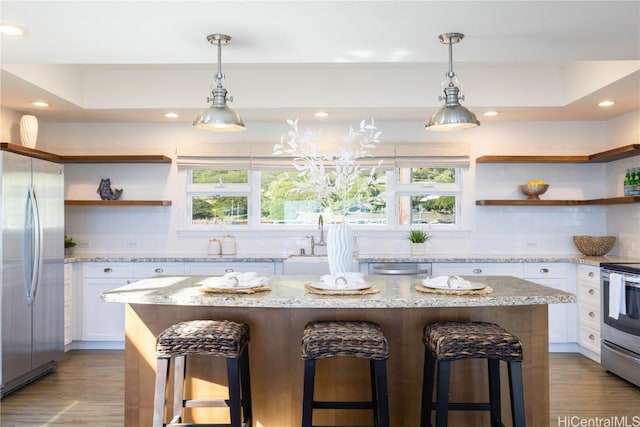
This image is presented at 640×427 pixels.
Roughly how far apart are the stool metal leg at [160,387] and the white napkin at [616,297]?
335 centimetres

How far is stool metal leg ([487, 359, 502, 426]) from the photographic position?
2.39 m

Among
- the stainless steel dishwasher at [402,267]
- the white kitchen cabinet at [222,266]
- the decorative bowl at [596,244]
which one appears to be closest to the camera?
the stainless steel dishwasher at [402,267]

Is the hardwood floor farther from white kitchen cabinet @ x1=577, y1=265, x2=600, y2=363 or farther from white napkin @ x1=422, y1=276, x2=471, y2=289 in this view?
white napkin @ x1=422, y1=276, x2=471, y2=289

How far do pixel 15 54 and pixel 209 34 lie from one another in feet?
4.56

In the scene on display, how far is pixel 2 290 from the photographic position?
11.6ft

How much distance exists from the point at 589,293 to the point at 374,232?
2.08 metres

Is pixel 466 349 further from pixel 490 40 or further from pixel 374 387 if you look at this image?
pixel 490 40

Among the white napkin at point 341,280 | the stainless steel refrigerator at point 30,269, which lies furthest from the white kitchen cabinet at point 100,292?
the white napkin at point 341,280

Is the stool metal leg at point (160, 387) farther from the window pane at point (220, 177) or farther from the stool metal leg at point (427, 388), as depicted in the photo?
the window pane at point (220, 177)

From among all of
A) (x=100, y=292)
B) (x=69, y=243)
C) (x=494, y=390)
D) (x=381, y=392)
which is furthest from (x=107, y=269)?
(x=494, y=390)

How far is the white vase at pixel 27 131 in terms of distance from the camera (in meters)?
4.50

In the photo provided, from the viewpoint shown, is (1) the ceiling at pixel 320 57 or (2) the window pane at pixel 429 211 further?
(2) the window pane at pixel 429 211

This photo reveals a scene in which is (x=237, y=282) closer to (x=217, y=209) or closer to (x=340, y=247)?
(x=340, y=247)

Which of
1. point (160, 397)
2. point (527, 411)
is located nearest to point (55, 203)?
point (160, 397)
